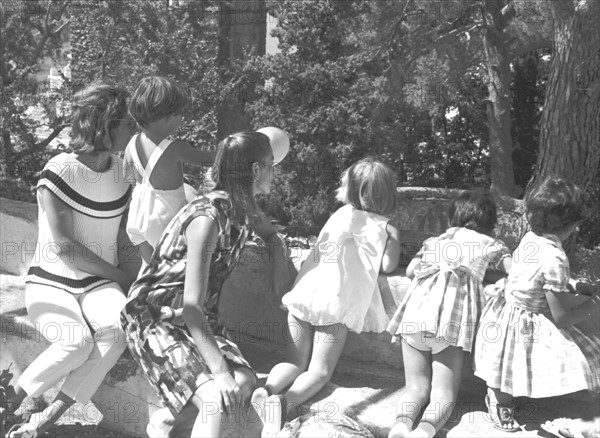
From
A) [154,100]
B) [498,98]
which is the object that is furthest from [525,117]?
[154,100]

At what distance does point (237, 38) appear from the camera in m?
8.24

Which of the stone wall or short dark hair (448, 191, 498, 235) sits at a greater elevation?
short dark hair (448, 191, 498, 235)

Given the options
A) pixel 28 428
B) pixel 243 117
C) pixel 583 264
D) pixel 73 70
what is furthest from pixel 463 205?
pixel 73 70

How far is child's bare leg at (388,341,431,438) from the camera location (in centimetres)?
337

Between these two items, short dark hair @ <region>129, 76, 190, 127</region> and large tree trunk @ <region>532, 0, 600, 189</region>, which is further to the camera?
large tree trunk @ <region>532, 0, 600, 189</region>

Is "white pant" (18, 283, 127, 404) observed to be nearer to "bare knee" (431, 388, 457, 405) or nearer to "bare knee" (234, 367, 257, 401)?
"bare knee" (234, 367, 257, 401)

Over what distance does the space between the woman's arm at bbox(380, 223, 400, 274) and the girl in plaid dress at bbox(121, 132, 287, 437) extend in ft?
1.94

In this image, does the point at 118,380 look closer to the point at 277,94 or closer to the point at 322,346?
the point at 322,346

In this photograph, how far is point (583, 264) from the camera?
630 cm

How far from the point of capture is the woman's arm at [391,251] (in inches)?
147

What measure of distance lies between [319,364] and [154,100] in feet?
4.79

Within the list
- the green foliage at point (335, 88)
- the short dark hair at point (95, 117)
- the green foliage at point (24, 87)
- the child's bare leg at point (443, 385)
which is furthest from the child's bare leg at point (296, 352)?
the green foliage at point (24, 87)

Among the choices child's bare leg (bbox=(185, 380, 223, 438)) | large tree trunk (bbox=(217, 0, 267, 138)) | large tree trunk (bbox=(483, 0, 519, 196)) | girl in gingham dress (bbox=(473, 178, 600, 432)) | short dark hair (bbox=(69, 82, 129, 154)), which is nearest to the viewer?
child's bare leg (bbox=(185, 380, 223, 438))

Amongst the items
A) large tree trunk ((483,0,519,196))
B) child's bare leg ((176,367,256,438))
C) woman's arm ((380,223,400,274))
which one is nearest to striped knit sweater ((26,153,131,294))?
child's bare leg ((176,367,256,438))
